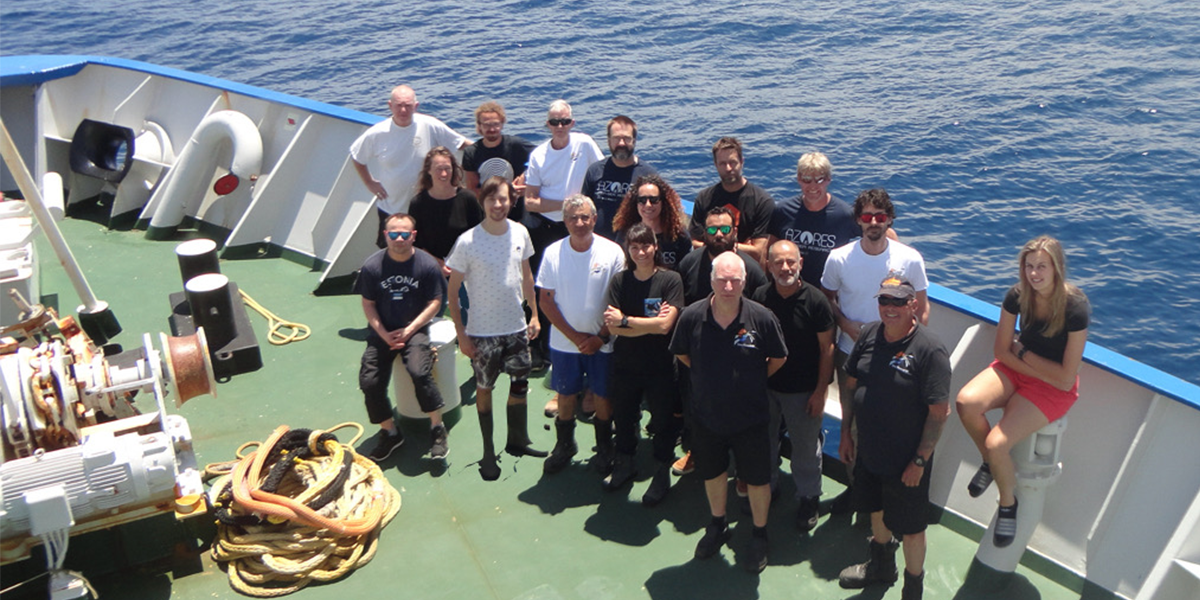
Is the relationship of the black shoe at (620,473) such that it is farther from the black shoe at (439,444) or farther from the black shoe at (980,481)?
the black shoe at (980,481)

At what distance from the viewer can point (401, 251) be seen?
19.7 ft

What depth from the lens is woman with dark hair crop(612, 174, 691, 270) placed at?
18.6 ft

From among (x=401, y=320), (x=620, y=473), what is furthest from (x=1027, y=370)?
(x=401, y=320)

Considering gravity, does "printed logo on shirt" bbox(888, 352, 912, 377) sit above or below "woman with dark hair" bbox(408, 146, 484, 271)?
above

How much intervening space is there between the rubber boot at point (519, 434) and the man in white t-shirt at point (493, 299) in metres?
0.03

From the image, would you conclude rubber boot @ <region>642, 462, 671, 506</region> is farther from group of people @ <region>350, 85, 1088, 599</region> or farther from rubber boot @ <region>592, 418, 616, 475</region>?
rubber boot @ <region>592, 418, 616, 475</region>

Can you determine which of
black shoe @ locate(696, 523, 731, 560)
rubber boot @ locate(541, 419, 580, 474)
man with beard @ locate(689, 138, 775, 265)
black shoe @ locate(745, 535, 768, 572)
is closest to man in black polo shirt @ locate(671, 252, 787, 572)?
black shoe @ locate(745, 535, 768, 572)

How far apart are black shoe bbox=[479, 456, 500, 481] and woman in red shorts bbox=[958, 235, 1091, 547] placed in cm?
263

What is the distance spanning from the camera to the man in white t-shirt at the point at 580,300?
5.62 m

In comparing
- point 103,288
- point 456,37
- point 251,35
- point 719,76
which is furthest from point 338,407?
point 251,35

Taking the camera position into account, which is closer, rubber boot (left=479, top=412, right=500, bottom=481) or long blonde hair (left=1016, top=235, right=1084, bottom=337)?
long blonde hair (left=1016, top=235, right=1084, bottom=337)

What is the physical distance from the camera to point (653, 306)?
5.42 meters

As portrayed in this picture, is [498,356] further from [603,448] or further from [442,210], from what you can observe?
[442,210]

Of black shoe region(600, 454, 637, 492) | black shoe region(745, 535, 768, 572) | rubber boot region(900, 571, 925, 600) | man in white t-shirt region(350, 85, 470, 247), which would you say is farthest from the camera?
man in white t-shirt region(350, 85, 470, 247)
